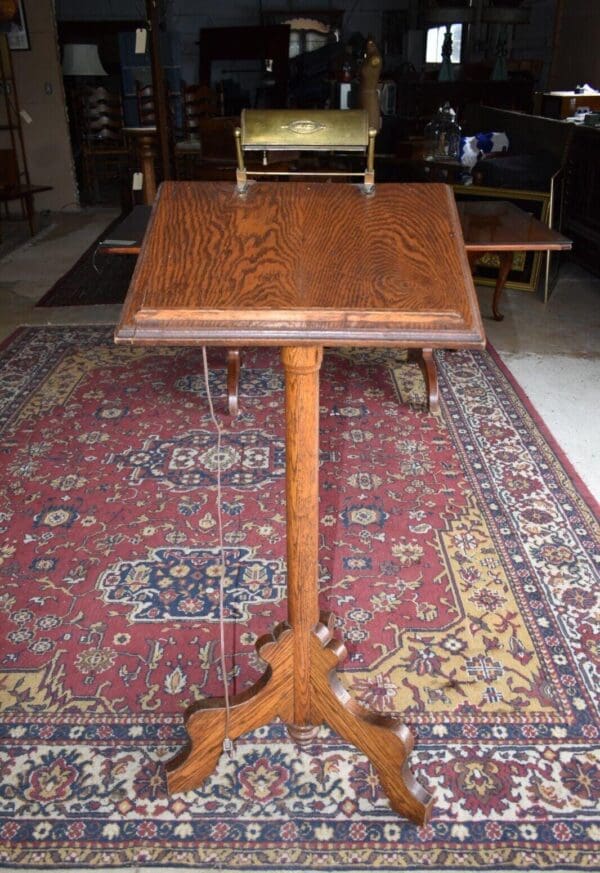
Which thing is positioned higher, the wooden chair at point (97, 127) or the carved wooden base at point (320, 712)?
the wooden chair at point (97, 127)

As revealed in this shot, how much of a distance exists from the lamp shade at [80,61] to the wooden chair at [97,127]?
214 millimetres

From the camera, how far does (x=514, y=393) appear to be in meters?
3.37

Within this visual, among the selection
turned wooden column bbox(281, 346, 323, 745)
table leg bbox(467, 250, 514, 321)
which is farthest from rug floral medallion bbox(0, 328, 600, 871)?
table leg bbox(467, 250, 514, 321)

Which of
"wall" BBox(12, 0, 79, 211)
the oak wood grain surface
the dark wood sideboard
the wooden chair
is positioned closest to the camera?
the oak wood grain surface

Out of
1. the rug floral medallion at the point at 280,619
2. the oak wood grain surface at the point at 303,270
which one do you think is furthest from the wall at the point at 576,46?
the oak wood grain surface at the point at 303,270

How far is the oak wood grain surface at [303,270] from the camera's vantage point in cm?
111

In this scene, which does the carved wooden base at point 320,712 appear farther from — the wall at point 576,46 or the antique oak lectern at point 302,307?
the wall at point 576,46

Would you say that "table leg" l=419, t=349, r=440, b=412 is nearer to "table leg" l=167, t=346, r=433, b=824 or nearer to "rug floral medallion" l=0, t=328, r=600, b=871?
"rug floral medallion" l=0, t=328, r=600, b=871

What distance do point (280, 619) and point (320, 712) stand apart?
460 millimetres

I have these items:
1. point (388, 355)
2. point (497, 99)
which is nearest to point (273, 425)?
point (388, 355)

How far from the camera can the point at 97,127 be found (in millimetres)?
8594

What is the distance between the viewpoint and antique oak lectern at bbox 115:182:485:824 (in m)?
1.11

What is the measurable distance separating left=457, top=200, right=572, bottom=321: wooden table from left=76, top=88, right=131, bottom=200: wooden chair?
5634 millimetres

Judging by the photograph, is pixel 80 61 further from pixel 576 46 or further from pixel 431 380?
pixel 431 380
